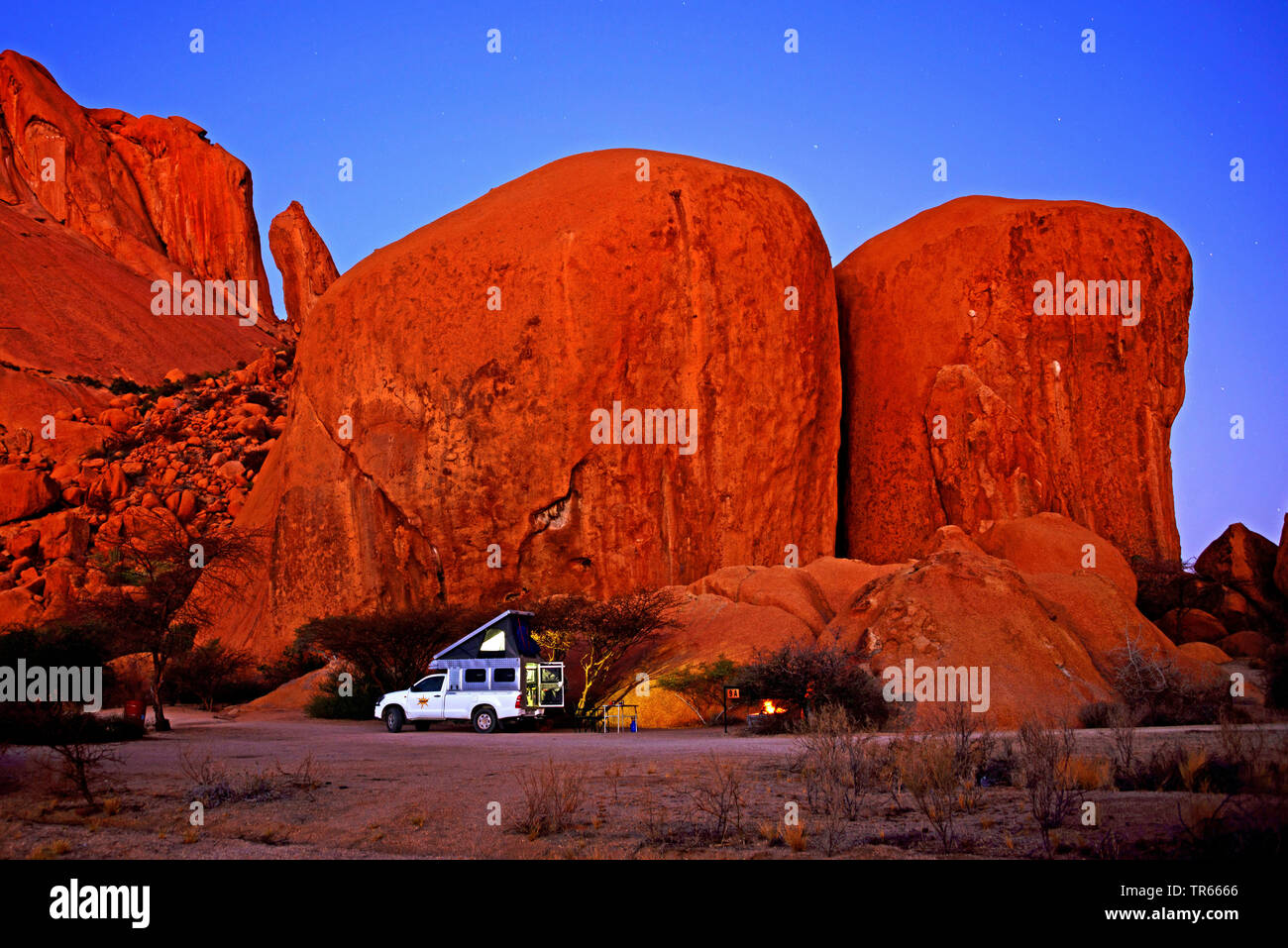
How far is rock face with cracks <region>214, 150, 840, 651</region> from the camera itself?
31.3m

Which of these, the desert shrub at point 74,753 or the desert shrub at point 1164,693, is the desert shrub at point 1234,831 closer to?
the desert shrub at point 74,753

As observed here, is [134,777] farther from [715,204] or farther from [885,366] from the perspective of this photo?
[885,366]

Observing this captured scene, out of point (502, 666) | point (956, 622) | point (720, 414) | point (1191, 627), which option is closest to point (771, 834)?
point (956, 622)

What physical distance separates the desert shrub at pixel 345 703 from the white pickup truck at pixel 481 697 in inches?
162

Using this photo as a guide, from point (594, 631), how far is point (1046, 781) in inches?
665

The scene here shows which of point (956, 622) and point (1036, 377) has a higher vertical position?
point (1036, 377)

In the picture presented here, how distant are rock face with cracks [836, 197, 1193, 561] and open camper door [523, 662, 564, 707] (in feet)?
57.0

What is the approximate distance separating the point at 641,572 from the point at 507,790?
67.4ft

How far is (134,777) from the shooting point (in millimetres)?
11820

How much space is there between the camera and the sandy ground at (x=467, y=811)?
7.46 meters

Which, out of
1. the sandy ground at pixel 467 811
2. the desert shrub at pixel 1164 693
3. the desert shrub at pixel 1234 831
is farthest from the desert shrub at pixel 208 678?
the desert shrub at pixel 1234 831

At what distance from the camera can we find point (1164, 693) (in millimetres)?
18281

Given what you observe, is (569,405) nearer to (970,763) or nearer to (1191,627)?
(1191,627)

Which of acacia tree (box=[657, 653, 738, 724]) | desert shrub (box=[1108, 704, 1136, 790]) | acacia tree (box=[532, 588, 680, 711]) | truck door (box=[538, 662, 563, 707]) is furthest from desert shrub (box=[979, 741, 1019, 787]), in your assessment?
acacia tree (box=[532, 588, 680, 711])
